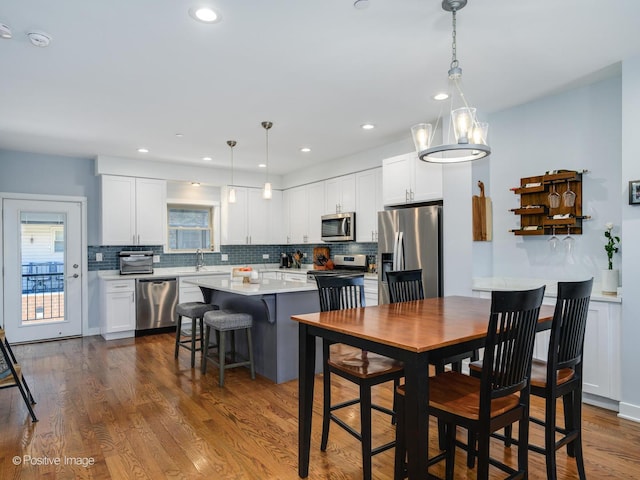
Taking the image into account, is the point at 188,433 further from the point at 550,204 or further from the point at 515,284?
the point at 550,204

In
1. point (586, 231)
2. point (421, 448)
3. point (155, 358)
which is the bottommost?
point (155, 358)

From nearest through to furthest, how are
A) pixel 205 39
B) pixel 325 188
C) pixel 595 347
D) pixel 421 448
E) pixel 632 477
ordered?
pixel 421 448, pixel 632 477, pixel 205 39, pixel 595 347, pixel 325 188

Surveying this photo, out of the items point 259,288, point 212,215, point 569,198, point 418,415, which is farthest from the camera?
point 212,215

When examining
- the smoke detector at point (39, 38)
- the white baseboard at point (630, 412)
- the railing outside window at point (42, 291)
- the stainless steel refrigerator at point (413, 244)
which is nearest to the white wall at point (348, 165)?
the stainless steel refrigerator at point (413, 244)

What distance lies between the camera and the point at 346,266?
6.05 m

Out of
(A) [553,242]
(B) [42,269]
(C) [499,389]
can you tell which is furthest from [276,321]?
(B) [42,269]

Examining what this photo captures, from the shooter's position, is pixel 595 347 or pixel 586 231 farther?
pixel 586 231

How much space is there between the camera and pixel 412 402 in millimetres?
1656

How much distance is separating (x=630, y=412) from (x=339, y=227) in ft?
12.6

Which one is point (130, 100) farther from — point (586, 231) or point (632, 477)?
point (632, 477)

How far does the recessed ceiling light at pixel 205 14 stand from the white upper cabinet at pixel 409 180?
8.89 feet

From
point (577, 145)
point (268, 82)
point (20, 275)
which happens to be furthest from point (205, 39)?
point (20, 275)

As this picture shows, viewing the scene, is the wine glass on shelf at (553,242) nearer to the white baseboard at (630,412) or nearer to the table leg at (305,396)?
the white baseboard at (630,412)

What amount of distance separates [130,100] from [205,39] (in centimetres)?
142
